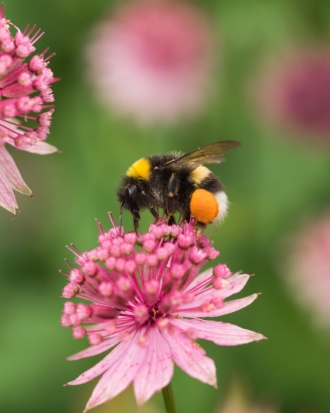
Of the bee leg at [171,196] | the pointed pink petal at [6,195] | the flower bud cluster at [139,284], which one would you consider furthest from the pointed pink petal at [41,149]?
the bee leg at [171,196]

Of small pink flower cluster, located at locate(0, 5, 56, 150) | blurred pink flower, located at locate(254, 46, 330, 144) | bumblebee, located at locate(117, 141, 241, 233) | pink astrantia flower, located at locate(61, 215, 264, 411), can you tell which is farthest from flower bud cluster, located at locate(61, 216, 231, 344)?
blurred pink flower, located at locate(254, 46, 330, 144)

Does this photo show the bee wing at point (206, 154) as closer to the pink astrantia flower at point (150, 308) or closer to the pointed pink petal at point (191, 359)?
the pink astrantia flower at point (150, 308)

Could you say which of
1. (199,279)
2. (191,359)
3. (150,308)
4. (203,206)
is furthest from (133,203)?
(191,359)

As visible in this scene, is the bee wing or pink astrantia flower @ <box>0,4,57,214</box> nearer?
pink astrantia flower @ <box>0,4,57,214</box>

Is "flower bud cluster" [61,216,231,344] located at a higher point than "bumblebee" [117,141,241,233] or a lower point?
lower

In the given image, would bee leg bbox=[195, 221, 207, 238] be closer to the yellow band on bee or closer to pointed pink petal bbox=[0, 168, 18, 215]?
the yellow band on bee

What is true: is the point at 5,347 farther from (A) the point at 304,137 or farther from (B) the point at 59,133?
(A) the point at 304,137

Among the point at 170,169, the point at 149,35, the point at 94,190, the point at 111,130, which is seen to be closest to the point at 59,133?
the point at 111,130
